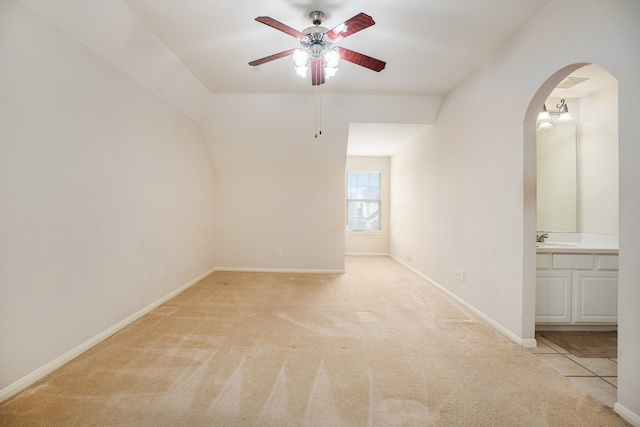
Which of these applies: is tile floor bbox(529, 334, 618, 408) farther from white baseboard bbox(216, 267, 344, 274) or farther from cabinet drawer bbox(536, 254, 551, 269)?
white baseboard bbox(216, 267, 344, 274)

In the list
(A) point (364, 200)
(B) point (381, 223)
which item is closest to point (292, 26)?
(A) point (364, 200)

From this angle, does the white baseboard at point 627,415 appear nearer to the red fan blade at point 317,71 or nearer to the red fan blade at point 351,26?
the red fan blade at point 351,26

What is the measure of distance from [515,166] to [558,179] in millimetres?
1250

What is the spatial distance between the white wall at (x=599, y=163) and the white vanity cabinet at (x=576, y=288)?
0.63 metres

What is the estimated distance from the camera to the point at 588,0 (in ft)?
5.73

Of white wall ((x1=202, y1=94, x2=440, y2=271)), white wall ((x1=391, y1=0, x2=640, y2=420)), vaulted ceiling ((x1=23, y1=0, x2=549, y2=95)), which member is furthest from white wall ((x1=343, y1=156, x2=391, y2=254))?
vaulted ceiling ((x1=23, y1=0, x2=549, y2=95))

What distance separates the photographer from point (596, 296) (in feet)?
8.18

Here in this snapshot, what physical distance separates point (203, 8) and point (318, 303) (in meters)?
3.05

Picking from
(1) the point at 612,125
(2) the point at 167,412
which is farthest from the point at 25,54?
(1) the point at 612,125

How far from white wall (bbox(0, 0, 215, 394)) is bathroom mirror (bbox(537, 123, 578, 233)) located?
4332mm

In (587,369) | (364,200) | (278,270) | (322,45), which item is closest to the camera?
(587,369)

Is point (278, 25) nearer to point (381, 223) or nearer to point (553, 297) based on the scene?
point (553, 297)

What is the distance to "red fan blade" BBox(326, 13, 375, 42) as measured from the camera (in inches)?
68.2

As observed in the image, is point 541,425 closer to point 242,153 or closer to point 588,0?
point 588,0
